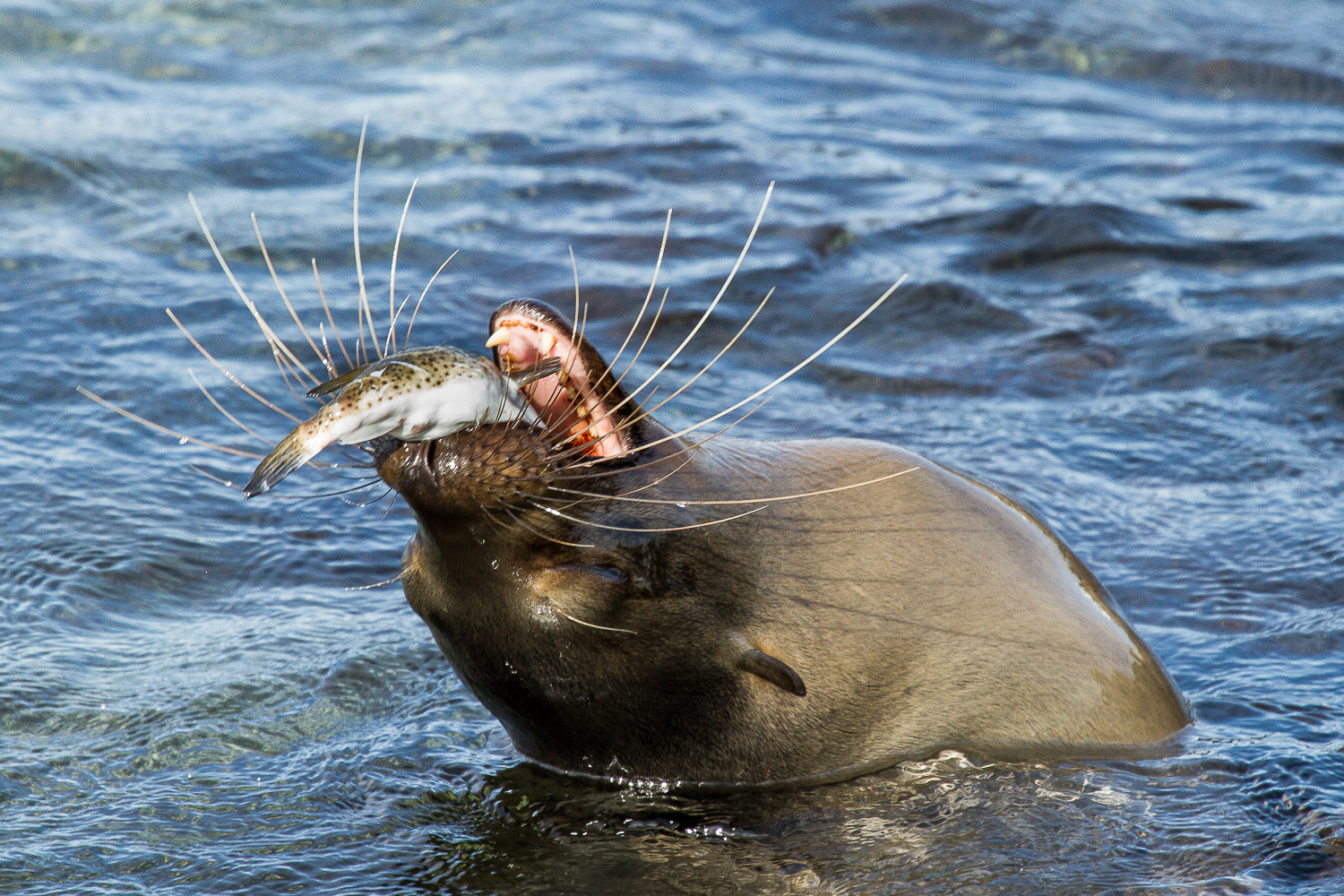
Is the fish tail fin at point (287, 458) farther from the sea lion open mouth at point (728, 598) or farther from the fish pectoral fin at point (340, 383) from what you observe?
the sea lion open mouth at point (728, 598)

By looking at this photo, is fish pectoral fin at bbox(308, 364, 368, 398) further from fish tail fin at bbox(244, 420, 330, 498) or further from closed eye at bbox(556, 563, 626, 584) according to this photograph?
closed eye at bbox(556, 563, 626, 584)

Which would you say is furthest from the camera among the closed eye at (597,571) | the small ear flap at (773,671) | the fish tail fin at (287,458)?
the small ear flap at (773,671)

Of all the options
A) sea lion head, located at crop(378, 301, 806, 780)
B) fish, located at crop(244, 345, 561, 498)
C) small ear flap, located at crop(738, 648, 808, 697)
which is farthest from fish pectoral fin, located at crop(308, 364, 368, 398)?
small ear flap, located at crop(738, 648, 808, 697)

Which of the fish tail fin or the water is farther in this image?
the water

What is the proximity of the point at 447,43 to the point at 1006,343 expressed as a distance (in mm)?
6579

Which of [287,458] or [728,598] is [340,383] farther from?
[728,598]

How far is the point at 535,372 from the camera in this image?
3.41 metres

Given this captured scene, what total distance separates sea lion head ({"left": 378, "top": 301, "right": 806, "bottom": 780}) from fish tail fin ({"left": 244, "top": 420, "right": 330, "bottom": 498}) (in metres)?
0.43

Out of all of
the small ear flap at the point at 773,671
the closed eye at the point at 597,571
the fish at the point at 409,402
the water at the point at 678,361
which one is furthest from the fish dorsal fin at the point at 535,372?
the water at the point at 678,361

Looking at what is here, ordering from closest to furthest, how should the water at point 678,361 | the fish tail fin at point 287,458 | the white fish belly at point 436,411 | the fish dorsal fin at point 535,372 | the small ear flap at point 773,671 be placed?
the fish tail fin at point 287,458 < the white fish belly at point 436,411 < the fish dorsal fin at point 535,372 < the small ear flap at point 773,671 < the water at point 678,361

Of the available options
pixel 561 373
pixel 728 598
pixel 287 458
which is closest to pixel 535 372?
pixel 561 373

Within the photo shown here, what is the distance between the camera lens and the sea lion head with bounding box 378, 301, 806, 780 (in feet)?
11.3

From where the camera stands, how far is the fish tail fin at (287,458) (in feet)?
9.57

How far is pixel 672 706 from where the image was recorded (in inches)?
153
